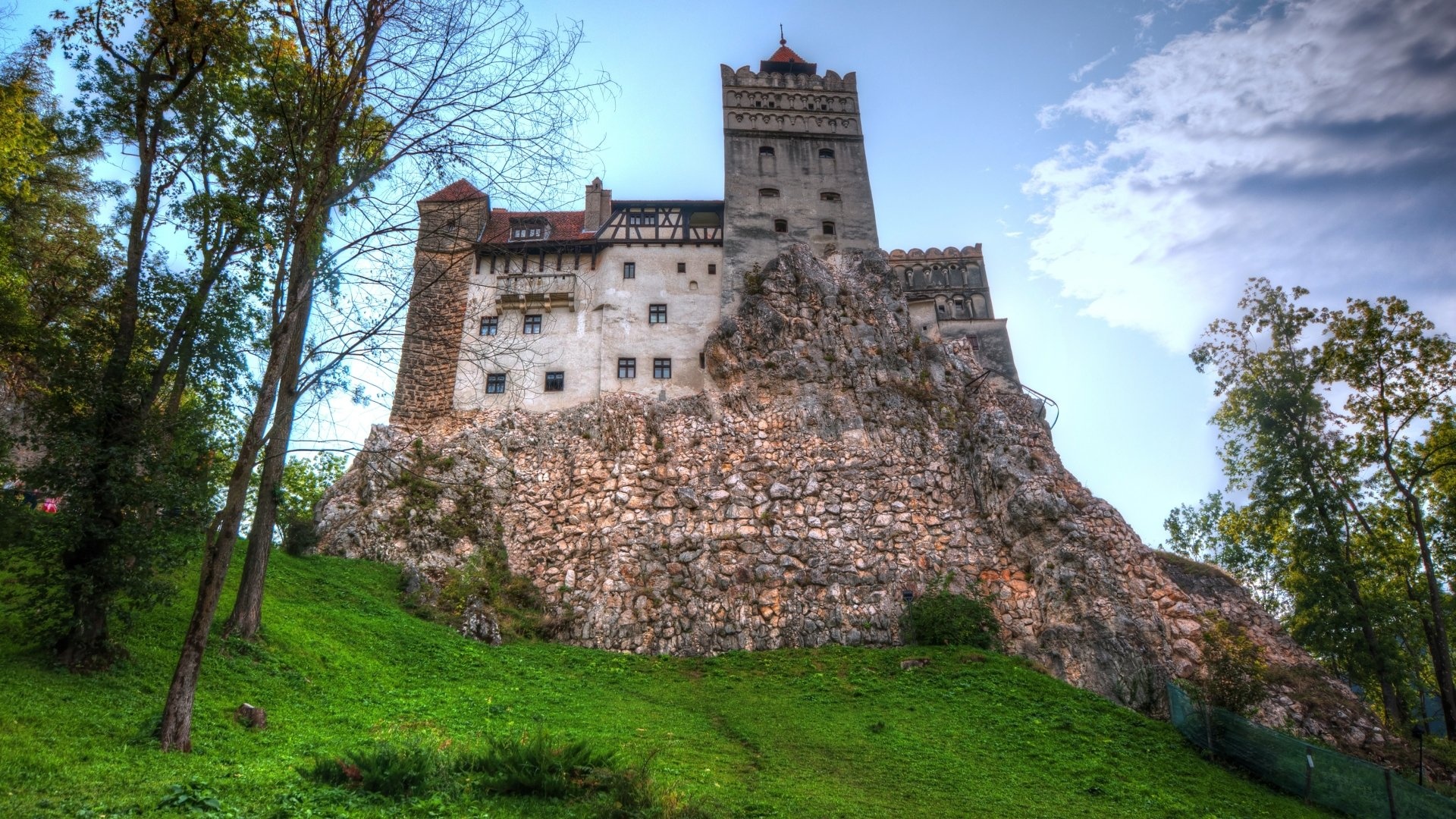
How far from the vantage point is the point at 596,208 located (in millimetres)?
38906

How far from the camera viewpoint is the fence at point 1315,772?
16.3 metres

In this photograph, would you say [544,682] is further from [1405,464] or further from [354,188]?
[1405,464]

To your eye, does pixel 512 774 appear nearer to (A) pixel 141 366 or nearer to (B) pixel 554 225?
(A) pixel 141 366

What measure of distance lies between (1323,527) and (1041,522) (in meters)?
8.72

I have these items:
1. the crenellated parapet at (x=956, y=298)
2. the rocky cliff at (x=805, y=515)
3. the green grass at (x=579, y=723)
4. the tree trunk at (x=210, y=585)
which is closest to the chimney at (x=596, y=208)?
the rocky cliff at (x=805, y=515)

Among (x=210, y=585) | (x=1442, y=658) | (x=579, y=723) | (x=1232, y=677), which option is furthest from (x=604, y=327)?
(x=1442, y=658)

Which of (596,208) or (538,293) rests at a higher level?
(596,208)

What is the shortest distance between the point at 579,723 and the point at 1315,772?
15599 millimetres

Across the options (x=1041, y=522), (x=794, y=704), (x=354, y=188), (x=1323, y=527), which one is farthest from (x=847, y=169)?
(x=354, y=188)

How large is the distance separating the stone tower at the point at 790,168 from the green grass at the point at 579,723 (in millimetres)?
18439

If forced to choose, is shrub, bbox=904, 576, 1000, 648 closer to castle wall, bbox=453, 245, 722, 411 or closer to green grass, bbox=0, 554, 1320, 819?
green grass, bbox=0, 554, 1320, 819

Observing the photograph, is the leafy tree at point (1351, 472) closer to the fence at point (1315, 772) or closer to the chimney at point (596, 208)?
the fence at point (1315, 772)

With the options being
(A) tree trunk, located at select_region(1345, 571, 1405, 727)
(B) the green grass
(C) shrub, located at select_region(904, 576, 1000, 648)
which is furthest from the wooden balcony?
(A) tree trunk, located at select_region(1345, 571, 1405, 727)

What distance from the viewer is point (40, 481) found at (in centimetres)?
1296
